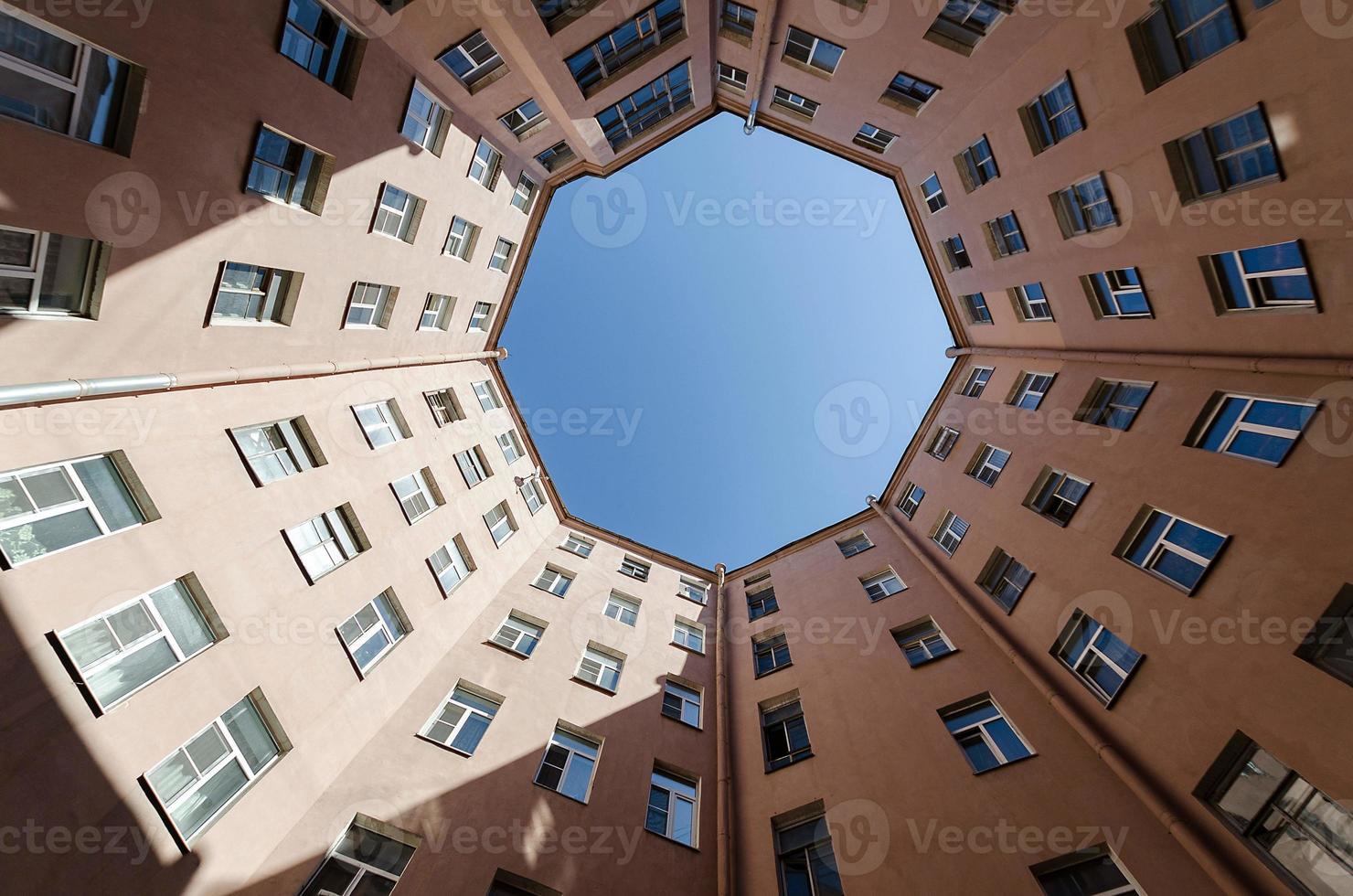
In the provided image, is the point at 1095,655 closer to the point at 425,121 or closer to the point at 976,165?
the point at 976,165

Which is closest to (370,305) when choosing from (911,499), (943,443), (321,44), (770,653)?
(321,44)

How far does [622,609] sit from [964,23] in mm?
22926

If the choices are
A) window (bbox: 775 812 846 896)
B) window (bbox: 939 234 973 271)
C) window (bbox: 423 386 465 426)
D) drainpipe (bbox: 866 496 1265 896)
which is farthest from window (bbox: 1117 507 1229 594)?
window (bbox: 423 386 465 426)

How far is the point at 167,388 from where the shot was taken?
10.9 metres

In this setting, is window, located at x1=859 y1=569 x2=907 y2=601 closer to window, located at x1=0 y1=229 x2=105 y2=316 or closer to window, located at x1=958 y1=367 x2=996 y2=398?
window, located at x1=958 y1=367 x2=996 y2=398

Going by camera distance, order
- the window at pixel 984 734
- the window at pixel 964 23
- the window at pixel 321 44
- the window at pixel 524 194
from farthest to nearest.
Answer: the window at pixel 524 194 → the window at pixel 964 23 → the window at pixel 984 734 → the window at pixel 321 44

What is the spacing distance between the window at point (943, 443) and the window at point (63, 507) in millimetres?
24924

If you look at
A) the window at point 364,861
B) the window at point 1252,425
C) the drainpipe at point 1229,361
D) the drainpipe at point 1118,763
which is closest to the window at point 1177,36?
the drainpipe at point 1229,361

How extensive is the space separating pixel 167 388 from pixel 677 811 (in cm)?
1559

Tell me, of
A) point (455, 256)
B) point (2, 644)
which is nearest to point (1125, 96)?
point (455, 256)

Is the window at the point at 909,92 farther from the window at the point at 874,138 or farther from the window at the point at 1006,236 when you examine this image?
the window at the point at 1006,236

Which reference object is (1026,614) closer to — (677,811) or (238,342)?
(677,811)

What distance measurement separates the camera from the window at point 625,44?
18641mm

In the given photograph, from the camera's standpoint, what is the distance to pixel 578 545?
2750 cm
